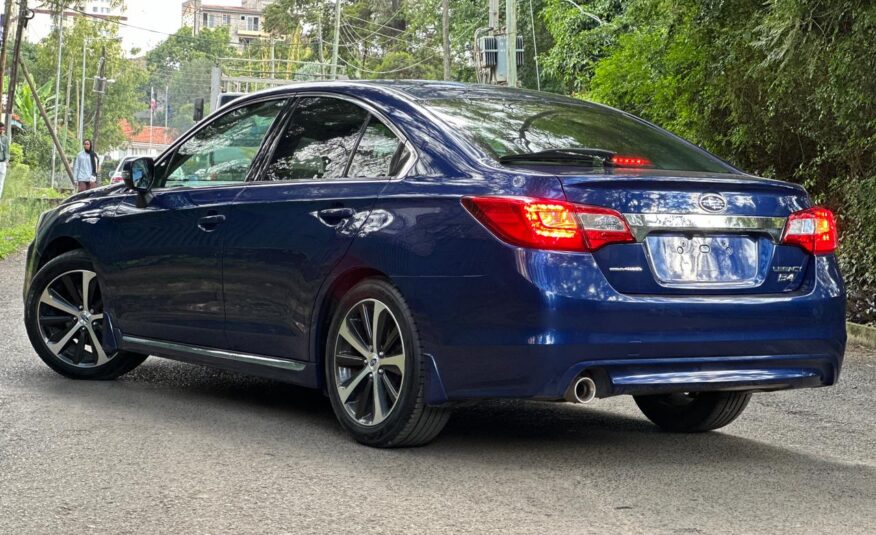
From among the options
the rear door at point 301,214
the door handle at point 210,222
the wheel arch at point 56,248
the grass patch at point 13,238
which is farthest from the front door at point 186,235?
the grass patch at point 13,238

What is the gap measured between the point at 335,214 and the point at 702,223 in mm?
1616

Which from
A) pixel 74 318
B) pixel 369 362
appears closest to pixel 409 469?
pixel 369 362

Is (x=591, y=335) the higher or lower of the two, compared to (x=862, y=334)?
higher

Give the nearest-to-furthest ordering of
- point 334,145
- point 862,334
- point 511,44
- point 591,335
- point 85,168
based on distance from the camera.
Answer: point 591,335, point 334,145, point 862,334, point 511,44, point 85,168

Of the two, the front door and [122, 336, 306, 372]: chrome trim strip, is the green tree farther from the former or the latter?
[122, 336, 306, 372]: chrome trim strip

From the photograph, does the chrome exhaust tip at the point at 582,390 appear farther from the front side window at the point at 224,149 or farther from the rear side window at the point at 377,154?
the front side window at the point at 224,149

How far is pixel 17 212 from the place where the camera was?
2930 cm

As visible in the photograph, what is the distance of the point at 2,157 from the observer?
2734 cm

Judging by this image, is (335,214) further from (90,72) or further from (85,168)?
(90,72)

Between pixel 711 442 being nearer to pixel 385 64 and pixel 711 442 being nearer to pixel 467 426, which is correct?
pixel 467 426

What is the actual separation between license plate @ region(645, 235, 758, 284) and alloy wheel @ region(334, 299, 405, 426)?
1117 mm

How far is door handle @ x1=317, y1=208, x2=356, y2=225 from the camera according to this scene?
20.7ft

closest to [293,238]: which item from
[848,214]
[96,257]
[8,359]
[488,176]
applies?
[488,176]

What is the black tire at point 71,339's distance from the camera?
321 inches
